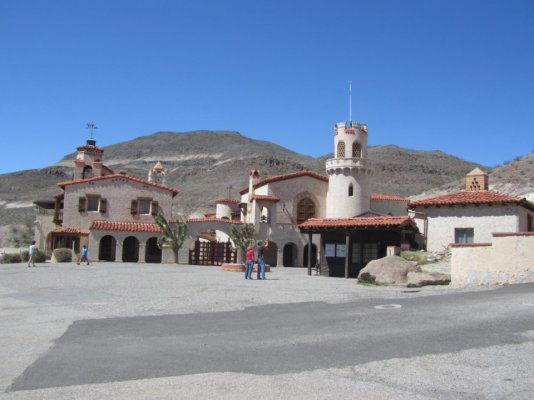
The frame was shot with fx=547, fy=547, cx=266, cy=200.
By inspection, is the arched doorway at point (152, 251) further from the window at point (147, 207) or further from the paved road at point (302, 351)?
the paved road at point (302, 351)

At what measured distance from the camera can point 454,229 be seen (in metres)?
28.7

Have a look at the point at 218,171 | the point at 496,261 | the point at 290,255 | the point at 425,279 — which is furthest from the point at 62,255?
the point at 218,171

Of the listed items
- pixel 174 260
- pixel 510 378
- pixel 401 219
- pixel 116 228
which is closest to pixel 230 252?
pixel 174 260

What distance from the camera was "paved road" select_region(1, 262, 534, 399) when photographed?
267 inches

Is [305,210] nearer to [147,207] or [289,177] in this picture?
[289,177]

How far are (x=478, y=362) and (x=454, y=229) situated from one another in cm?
2197

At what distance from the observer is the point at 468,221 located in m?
28.3

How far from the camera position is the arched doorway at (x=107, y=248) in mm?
42375

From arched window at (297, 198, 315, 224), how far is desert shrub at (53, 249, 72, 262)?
56.3 ft

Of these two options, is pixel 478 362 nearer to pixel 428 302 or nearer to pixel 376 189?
pixel 428 302

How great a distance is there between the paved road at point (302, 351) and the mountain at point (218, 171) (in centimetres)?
4015

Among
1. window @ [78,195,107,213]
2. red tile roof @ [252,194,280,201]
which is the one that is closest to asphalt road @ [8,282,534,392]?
red tile roof @ [252,194,280,201]

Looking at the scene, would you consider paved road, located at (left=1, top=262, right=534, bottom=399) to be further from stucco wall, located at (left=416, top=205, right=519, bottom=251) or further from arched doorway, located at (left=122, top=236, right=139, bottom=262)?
arched doorway, located at (left=122, top=236, right=139, bottom=262)

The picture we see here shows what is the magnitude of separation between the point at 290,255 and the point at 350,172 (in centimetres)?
848
